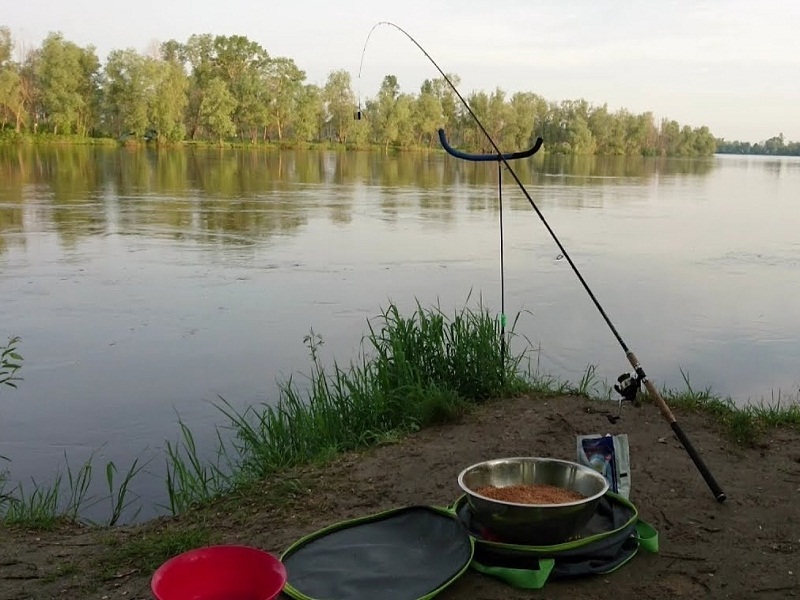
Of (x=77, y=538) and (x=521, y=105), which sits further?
(x=521, y=105)

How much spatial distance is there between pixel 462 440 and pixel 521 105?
2017 inches

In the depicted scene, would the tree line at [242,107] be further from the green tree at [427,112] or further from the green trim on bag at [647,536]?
the green trim on bag at [647,536]

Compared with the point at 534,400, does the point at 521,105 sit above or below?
above

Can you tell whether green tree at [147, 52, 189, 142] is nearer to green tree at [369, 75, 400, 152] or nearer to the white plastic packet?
green tree at [369, 75, 400, 152]

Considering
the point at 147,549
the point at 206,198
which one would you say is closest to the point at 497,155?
the point at 147,549

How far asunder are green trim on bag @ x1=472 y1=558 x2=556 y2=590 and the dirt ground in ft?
0.07

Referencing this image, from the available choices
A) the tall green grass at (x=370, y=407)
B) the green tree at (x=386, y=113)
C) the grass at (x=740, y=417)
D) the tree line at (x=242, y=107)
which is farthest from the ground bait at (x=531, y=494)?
the green tree at (x=386, y=113)

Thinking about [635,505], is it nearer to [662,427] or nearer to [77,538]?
[662,427]

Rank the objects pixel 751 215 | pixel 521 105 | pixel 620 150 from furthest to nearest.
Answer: pixel 620 150
pixel 521 105
pixel 751 215

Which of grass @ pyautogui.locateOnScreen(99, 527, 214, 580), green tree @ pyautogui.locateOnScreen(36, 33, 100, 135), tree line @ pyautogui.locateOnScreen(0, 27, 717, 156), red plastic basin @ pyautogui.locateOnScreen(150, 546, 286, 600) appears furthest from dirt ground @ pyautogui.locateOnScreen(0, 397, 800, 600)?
green tree @ pyautogui.locateOnScreen(36, 33, 100, 135)

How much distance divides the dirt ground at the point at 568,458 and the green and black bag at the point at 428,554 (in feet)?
0.14

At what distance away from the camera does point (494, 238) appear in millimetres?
9453

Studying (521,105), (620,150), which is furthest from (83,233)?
(620,150)

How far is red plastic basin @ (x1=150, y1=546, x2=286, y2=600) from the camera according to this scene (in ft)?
5.82
